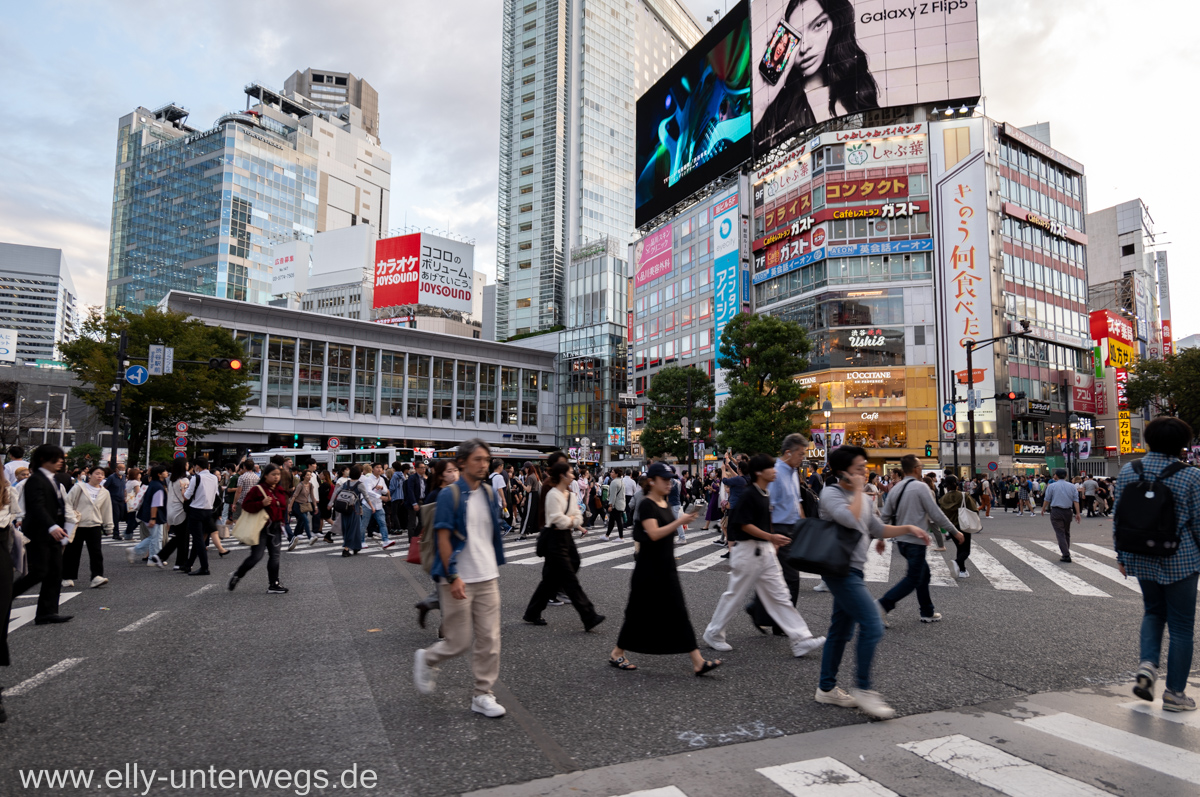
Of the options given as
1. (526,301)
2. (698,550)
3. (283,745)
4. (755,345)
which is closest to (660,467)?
(283,745)

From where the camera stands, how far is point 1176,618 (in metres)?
4.49

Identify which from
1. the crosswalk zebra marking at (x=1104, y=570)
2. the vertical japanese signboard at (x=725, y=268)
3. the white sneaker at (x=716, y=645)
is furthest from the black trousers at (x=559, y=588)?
the vertical japanese signboard at (x=725, y=268)

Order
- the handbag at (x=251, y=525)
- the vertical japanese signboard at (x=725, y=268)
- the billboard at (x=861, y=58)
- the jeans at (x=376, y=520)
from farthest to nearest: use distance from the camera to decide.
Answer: the vertical japanese signboard at (x=725, y=268)
the billboard at (x=861, y=58)
the jeans at (x=376, y=520)
the handbag at (x=251, y=525)

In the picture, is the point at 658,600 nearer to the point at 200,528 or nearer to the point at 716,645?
the point at 716,645

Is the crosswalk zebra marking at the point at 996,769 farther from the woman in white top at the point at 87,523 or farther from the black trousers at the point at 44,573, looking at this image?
the woman in white top at the point at 87,523

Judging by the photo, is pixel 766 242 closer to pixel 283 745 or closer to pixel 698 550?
pixel 698 550

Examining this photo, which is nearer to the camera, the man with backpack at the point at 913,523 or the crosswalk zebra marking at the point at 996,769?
the crosswalk zebra marking at the point at 996,769

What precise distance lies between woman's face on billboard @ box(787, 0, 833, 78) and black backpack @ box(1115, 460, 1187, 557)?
5497cm

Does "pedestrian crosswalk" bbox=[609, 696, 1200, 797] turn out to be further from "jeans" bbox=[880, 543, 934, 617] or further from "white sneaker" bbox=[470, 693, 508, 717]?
"jeans" bbox=[880, 543, 934, 617]

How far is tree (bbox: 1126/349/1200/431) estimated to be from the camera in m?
40.4

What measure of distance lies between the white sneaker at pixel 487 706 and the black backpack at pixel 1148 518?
4.27m

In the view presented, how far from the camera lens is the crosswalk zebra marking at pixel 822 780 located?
3.32m

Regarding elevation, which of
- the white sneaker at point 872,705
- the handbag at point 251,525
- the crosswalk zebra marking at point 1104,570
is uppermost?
the handbag at point 251,525

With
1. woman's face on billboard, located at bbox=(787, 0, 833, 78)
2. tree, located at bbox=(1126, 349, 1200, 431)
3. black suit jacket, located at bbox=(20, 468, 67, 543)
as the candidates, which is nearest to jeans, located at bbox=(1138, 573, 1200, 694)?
black suit jacket, located at bbox=(20, 468, 67, 543)
